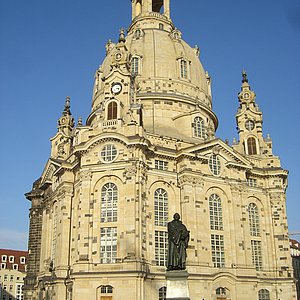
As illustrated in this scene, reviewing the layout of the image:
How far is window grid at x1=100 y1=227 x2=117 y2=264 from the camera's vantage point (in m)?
39.1

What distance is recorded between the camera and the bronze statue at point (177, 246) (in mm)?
23156

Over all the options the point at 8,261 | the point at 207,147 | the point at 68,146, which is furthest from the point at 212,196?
the point at 8,261

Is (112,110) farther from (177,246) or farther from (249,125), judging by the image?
(177,246)

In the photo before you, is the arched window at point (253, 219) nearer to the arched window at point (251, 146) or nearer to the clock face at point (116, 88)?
the arched window at point (251, 146)

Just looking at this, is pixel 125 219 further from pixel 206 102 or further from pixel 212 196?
pixel 206 102

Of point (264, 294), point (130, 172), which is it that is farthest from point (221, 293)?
point (130, 172)

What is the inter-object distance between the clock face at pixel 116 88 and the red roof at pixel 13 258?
48746 millimetres

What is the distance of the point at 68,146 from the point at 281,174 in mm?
25971

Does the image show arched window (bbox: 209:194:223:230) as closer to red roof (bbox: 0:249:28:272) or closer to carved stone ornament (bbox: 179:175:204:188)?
carved stone ornament (bbox: 179:175:204:188)

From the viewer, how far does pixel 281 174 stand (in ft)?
165

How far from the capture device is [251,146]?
176ft

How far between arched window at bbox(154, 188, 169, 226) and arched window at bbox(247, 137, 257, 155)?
15.3 metres

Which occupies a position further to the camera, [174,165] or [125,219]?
[174,165]

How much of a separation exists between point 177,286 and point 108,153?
21.4 m
